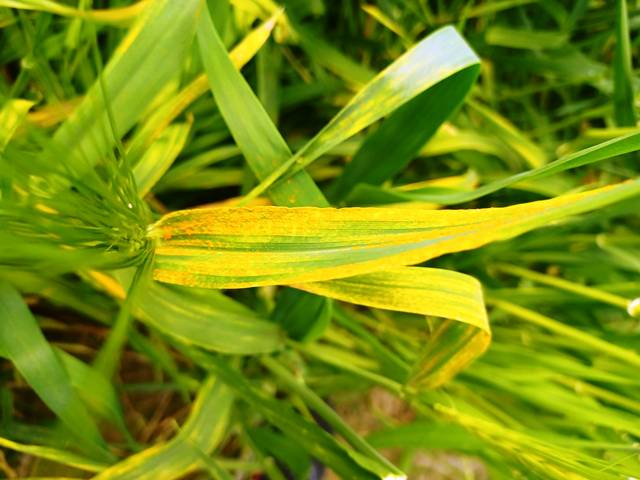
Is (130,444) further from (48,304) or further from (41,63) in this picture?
(41,63)

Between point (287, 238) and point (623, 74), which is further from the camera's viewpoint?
point (623, 74)

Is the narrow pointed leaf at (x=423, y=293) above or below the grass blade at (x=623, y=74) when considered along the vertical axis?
below

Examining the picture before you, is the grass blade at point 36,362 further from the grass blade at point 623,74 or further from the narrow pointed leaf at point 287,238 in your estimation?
the grass blade at point 623,74

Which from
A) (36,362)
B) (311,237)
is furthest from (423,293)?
(36,362)

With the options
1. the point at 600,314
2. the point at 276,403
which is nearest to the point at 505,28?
the point at 600,314

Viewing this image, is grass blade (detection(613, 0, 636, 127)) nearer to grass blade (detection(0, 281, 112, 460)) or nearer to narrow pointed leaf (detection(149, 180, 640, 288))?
narrow pointed leaf (detection(149, 180, 640, 288))

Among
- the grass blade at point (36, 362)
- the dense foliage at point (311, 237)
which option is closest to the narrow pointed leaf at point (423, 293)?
the dense foliage at point (311, 237)

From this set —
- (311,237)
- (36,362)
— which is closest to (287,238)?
(311,237)

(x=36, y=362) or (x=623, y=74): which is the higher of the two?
(x=623, y=74)

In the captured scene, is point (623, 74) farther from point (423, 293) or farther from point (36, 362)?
point (36, 362)

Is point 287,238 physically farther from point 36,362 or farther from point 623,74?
point 623,74

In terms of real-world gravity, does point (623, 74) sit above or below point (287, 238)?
above
